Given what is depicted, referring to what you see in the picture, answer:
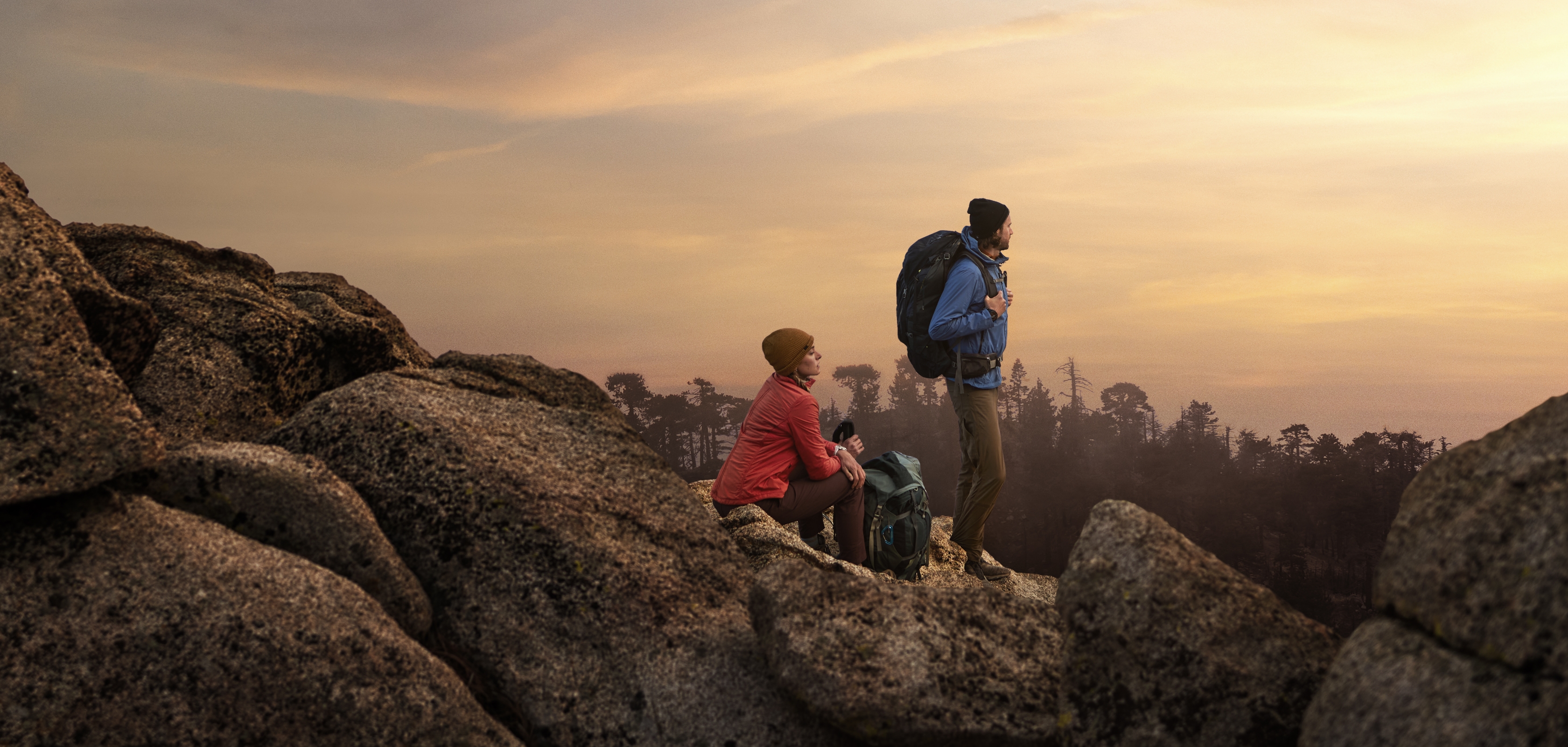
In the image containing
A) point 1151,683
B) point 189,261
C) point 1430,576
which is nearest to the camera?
point 1430,576

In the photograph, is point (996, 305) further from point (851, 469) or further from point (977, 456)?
point (851, 469)

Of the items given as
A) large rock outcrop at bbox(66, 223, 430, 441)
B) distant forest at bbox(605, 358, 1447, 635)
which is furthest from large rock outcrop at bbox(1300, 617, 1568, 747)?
distant forest at bbox(605, 358, 1447, 635)

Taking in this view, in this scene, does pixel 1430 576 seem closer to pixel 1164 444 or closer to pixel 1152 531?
pixel 1152 531

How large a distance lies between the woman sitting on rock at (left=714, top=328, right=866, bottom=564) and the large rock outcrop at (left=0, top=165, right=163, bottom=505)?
6.32 metres

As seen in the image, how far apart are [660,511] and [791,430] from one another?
3.60 meters

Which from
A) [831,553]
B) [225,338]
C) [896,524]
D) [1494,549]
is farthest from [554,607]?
[831,553]

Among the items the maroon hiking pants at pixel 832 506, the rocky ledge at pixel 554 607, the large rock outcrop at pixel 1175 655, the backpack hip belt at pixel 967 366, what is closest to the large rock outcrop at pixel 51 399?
the rocky ledge at pixel 554 607

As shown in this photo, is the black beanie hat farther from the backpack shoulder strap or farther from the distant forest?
the distant forest

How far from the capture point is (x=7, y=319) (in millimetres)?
5941

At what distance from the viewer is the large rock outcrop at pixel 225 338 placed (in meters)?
8.16

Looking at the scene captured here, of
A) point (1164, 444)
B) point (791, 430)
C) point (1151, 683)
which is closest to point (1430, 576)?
point (1151, 683)

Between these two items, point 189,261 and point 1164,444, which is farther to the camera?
point 1164,444

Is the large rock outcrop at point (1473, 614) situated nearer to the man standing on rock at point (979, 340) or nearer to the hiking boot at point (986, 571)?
the man standing on rock at point (979, 340)

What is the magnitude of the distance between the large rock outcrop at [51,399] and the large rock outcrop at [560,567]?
1501mm
